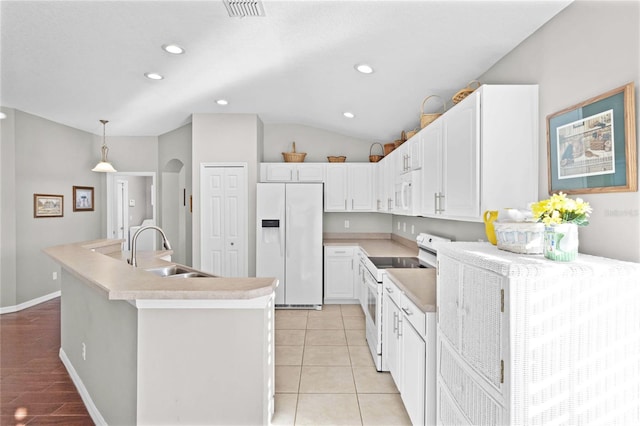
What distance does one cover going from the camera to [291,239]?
4.83 metres

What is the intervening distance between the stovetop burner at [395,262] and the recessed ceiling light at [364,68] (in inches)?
72.0

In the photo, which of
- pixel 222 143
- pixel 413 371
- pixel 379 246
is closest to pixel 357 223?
pixel 379 246

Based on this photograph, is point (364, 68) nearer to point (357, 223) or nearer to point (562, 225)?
point (562, 225)

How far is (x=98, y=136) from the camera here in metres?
5.97

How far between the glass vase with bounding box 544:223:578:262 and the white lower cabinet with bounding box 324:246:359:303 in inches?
144

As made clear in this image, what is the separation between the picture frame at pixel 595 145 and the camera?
1388 millimetres

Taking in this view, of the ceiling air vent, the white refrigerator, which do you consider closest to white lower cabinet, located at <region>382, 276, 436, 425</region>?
the white refrigerator

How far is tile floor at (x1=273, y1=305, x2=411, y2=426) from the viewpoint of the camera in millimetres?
2395

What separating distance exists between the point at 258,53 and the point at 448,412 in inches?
123

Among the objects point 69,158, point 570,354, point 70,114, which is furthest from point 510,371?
point 69,158

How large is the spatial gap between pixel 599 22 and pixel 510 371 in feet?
5.30

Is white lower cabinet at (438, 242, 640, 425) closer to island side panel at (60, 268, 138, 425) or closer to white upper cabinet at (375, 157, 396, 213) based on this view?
island side panel at (60, 268, 138, 425)

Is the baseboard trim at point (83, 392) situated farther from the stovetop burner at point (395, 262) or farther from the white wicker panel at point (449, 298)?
the stovetop burner at point (395, 262)

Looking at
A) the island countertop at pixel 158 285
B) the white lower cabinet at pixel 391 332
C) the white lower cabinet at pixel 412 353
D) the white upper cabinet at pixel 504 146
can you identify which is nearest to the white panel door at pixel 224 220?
the island countertop at pixel 158 285
